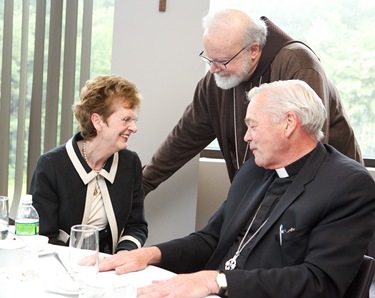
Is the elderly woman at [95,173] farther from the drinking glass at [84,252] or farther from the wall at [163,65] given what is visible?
the drinking glass at [84,252]

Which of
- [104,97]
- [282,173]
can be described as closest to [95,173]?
[104,97]

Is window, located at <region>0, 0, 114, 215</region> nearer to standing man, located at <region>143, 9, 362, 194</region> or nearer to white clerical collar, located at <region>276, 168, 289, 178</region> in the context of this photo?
standing man, located at <region>143, 9, 362, 194</region>

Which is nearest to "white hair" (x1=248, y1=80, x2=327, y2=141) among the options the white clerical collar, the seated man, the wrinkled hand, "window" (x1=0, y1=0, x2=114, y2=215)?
the seated man

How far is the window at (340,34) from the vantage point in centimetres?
461

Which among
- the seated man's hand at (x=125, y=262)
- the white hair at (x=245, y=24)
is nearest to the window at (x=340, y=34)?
the white hair at (x=245, y=24)

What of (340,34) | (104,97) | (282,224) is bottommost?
(282,224)

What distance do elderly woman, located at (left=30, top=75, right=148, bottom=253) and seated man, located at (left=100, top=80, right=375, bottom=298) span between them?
507 millimetres

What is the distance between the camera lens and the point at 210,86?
368cm

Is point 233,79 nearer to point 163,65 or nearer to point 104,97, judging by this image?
point 104,97

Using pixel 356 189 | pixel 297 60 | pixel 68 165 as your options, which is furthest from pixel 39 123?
pixel 356 189

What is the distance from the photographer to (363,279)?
91.7 inches

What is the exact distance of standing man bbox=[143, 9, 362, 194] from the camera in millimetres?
3244

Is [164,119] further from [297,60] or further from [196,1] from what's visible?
[297,60]

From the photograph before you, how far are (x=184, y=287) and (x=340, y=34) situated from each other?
9.59ft
